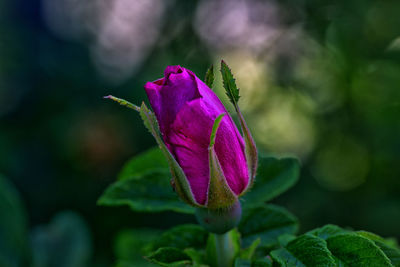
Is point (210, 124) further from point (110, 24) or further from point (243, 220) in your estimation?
point (110, 24)

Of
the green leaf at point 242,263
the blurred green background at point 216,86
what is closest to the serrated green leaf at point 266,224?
the green leaf at point 242,263

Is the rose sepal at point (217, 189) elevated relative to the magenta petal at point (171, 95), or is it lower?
lower

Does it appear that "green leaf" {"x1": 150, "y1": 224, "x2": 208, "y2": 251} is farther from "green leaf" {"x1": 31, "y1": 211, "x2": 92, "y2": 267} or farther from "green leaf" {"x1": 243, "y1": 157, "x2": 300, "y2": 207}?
"green leaf" {"x1": 31, "y1": 211, "x2": 92, "y2": 267}

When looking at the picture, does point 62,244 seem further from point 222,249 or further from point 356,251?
point 356,251

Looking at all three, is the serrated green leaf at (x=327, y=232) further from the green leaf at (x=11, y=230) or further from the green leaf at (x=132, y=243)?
the green leaf at (x=11, y=230)

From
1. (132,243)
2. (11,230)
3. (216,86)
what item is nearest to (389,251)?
(132,243)

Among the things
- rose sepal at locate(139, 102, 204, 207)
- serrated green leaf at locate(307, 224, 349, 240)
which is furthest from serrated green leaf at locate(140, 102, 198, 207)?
serrated green leaf at locate(307, 224, 349, 240)
